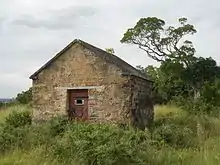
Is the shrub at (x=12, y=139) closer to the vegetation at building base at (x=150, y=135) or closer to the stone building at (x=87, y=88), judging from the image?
the vegetation at building base at (x=150, y=135)

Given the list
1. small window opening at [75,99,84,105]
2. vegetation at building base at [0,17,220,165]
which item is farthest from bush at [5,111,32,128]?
small window opening at [75,99,84,105]

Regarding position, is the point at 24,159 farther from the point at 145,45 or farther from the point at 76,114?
the point at 145,45

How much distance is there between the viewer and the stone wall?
18891 millimetres

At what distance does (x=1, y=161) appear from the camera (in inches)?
436

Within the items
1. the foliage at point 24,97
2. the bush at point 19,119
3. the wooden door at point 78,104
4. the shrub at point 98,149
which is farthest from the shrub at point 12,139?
the foliage at point 24,97

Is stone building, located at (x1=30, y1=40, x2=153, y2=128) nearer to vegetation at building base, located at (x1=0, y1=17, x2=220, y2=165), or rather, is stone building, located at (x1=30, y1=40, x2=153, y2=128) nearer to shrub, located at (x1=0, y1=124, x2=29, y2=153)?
vegetation at building base, located at (x1=0, y1=17, x2=220, y2=165)

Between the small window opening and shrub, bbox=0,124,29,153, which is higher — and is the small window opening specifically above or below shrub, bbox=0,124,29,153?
above

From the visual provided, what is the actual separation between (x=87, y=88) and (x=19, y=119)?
433cm

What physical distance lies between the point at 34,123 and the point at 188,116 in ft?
29.3

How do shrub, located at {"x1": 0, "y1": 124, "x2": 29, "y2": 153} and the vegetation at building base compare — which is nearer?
the vegetation at building base

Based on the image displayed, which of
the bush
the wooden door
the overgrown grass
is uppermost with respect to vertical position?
the wooden door

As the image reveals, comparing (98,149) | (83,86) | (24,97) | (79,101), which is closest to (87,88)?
(83,86)

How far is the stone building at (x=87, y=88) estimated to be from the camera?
1891 centimetres

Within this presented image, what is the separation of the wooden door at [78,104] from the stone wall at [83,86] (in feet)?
0.87
